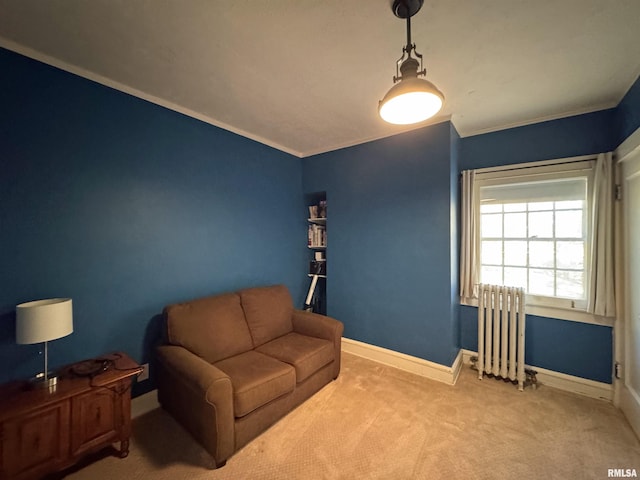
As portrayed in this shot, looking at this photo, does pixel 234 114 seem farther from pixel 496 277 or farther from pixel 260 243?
pixel 496 277

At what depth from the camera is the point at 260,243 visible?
3010mm

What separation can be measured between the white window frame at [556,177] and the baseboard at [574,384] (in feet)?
1.73

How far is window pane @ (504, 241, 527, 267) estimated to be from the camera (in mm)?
2541

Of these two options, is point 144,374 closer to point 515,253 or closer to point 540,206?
point 515,253

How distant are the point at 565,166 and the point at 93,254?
13.2ft

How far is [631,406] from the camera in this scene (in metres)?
1.86

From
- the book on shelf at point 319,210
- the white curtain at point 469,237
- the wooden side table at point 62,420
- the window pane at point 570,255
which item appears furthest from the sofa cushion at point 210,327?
the window pane at point 570,255

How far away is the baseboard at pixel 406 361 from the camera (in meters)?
2.44

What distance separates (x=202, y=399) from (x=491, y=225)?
3064 millimetres

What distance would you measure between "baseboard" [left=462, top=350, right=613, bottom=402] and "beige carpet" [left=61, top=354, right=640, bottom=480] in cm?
9

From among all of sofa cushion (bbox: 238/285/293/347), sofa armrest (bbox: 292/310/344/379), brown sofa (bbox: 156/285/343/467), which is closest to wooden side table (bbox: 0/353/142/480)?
brown sofa (bbox: 156/285/343/467)

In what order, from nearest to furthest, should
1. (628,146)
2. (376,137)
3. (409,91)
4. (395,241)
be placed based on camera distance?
(409,91), (628,146), (395,241), (376,137)

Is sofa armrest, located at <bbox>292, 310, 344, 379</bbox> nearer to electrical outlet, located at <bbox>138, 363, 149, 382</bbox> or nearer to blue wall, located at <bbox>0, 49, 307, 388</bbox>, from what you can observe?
blue wall, located at <bbox>0, 49, 307, 388</bbox>

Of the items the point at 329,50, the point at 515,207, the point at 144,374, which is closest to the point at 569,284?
the point at 515,207
